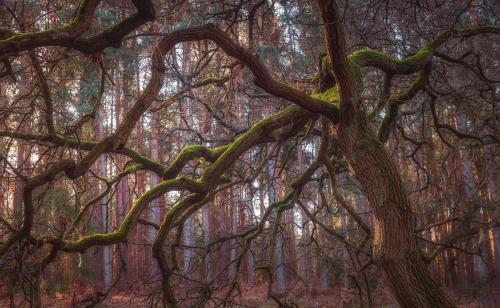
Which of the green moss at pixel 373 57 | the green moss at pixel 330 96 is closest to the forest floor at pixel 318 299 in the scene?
the green moss at pixel 330 96

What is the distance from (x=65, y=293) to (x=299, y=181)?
41.0 feet

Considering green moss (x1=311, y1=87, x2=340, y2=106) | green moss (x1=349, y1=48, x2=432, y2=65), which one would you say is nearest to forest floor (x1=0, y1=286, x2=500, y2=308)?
green moss (x1=311, y1=87, x2=340, y2=106)

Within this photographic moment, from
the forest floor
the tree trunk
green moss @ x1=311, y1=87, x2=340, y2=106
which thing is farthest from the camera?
the forest floor

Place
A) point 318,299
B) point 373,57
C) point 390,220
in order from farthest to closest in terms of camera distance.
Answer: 1. point 318,299
2. point 373,57
3. point 390,220

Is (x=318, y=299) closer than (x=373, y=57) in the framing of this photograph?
No

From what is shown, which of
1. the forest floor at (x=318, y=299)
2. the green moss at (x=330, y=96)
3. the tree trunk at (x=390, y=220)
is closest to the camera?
the tree trunk at (x=390, y=220)

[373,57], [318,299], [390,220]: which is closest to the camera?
[390,220]

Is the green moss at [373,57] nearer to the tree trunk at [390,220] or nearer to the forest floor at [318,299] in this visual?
the tree trunk at [390,220]

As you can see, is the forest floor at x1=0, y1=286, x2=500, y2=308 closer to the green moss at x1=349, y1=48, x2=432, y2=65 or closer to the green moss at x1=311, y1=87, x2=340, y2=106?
the green moss at x1=311, y1=87, x2=340, y2=106

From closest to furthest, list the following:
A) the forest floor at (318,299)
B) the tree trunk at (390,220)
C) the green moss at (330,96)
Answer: the tree trunk at (390,220)
the green moss at (330,96)
the forest floor at (318,299)

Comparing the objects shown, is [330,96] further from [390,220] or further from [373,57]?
[390,220]

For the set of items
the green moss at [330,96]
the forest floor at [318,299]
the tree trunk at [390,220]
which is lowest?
the forest floor at [318,299]

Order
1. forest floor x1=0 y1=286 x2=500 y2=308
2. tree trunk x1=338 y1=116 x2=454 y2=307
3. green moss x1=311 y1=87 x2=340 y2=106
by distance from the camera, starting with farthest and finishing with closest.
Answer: forest floor x1=0 y1=286 x2=500 y2=308 → green moss x1=311 y1=87 x2=340 y2=106 → tree trunk x1=338 y1=116 x2=454 y2=307

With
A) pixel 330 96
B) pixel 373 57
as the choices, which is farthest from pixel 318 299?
pixel 373 57
